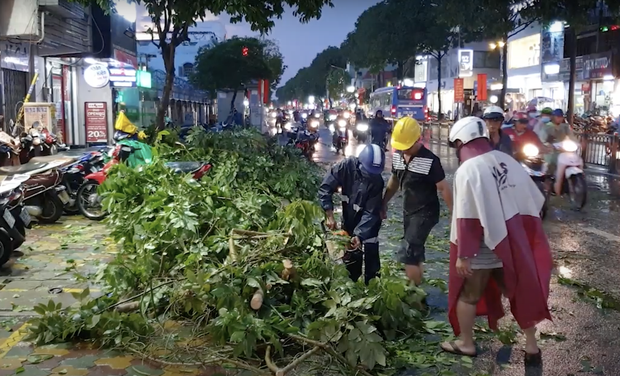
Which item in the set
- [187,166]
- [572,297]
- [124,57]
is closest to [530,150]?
[572,297]

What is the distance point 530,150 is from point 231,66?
97.6 ft

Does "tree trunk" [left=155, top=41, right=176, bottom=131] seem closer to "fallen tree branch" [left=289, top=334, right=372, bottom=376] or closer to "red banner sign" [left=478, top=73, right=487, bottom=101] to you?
"fallen tree branch" [left=289, top=334, right=372, bottom=376]

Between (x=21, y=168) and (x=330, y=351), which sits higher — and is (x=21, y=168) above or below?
above

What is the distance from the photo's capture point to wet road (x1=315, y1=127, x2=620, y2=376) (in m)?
4.93

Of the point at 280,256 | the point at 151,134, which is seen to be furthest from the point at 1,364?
the point at 151,134

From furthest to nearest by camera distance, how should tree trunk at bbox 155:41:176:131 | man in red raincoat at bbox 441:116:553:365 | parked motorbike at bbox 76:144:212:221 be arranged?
tree trunk at bbox 155:41:176:131 → parked motorbike at bbox 76:144:212:221 → man in red raincoat at bbox 441:116:553:365

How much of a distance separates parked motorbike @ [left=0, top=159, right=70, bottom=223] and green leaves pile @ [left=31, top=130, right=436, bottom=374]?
11.4 feet

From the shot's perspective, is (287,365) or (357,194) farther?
(357,194)

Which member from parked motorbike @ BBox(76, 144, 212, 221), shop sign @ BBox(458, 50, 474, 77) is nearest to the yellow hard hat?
parked motorbike @ BBox(76, 144, 212, 221)

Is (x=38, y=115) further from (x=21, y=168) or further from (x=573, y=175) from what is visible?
(x=573, y=175)

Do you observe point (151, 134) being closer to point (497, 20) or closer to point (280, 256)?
point (280, 256)

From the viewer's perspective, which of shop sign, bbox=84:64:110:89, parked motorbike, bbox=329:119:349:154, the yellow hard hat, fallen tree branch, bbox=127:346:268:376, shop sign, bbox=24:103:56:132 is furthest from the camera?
parked motorbike, bbox=329:119:349:154

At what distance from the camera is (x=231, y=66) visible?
129 ft

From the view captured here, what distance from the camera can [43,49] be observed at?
20.3 m
